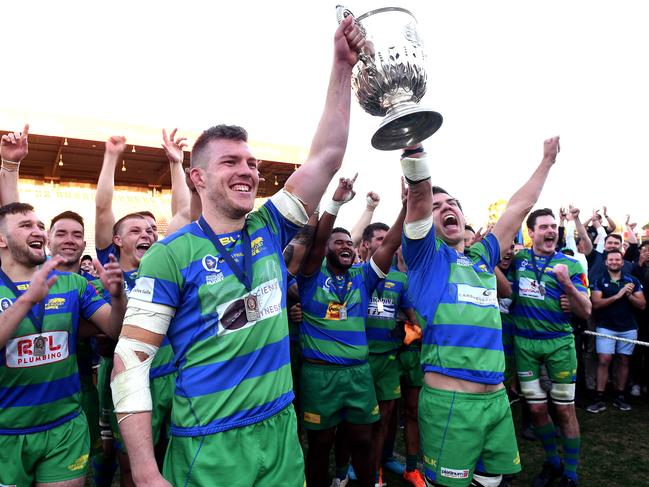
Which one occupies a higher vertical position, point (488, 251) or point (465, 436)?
point (488, 251)

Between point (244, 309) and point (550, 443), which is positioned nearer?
point (244, 309)

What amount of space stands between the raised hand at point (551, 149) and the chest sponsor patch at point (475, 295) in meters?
1.30

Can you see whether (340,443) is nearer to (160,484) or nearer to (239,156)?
(160,484)

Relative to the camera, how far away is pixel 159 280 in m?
1.59

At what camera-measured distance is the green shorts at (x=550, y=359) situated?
4039 millimetres

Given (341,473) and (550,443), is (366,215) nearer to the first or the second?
(341,473)

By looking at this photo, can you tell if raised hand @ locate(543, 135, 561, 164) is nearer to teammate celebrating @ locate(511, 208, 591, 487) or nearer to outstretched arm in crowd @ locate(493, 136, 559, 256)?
outstretched arm in crowd @ locate(493, 136, 559, 256)

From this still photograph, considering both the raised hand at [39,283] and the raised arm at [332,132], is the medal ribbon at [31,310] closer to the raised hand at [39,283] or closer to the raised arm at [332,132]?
the raised hand at [39,283]

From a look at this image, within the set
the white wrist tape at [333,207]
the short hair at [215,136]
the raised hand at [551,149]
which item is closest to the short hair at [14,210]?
the short hair at [215,136]

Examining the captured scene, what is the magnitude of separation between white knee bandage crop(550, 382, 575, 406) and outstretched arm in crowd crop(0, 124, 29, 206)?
501 cm

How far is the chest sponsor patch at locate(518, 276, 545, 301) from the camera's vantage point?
4246 mm

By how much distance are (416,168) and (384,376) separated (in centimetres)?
256

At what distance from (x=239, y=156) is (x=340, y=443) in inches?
116

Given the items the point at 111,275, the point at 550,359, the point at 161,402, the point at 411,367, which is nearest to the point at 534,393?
the point at 550,359
